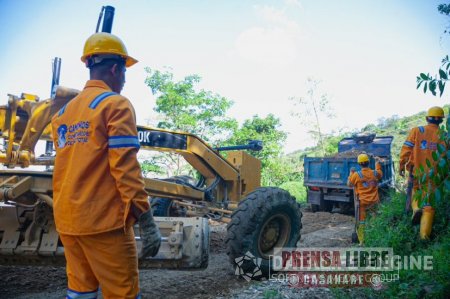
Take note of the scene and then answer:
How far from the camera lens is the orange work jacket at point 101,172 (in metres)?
2.20

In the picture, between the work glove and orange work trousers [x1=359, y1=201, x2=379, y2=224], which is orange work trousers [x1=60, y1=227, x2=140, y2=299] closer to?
the work glove

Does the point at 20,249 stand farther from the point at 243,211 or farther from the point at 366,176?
the point at 366,176

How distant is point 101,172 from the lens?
2.25 m

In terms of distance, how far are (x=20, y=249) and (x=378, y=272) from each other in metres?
3.88

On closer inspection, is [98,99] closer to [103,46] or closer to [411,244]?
[103,46]

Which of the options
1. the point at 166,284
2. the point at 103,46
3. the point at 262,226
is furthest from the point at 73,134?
the point at 262,226

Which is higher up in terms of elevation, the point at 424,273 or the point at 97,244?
the point at 97,244

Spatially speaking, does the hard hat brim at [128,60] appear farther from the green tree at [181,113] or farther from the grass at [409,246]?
the green tree at [181,113]

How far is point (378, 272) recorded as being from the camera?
13.7 feet

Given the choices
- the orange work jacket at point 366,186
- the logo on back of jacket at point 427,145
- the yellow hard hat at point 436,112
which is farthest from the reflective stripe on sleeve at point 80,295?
the orange work jacket at point 366,186

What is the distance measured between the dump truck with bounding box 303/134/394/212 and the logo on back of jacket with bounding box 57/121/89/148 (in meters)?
9.27

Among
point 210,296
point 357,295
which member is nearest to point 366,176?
point 357,295

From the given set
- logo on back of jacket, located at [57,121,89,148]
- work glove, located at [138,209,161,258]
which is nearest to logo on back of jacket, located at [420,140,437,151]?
work glove, located at [138,209,161,258]

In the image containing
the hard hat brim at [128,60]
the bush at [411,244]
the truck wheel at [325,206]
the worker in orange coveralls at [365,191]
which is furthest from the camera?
the truck wheel at [325,206]
